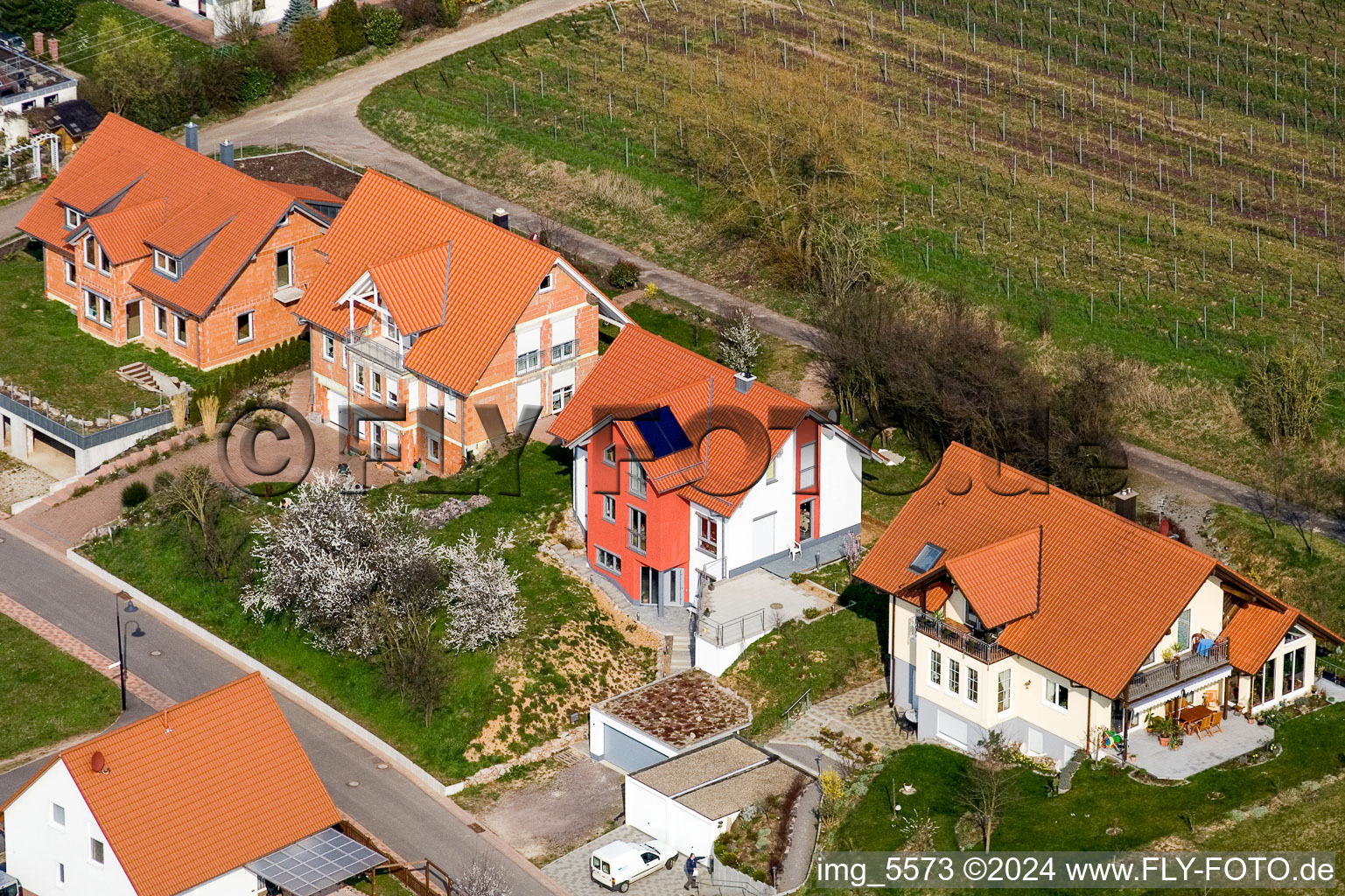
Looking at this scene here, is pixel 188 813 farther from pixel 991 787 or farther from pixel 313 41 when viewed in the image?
pixel 313 41

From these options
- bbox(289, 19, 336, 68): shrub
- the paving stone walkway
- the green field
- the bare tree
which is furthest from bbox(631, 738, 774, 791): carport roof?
bbox(289, 19, 336, 68): shrub

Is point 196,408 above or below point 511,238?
below

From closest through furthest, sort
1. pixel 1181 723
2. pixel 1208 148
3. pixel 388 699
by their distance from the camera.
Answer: pixel 1181 723 < pixel 388 699 < pixel 1208 148

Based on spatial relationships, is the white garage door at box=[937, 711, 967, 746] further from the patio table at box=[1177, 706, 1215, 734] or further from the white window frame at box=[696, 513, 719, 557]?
the white window frame at box=[696, 513, 719, 557]

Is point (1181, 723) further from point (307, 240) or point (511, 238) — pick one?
point (307, 240)

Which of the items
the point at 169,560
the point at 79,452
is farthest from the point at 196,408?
the point at 169,560

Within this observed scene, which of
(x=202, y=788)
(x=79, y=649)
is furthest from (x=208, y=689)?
(x=202, y=788)

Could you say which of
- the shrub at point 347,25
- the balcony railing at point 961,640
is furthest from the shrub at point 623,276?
the balcony railing at point 961,640
